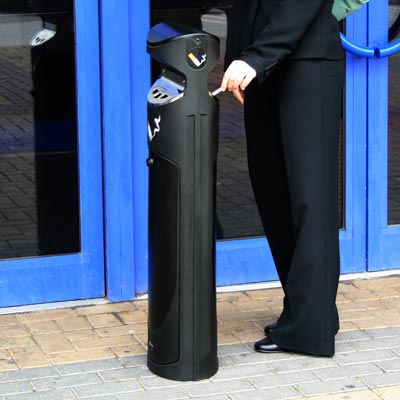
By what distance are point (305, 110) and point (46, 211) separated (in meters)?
1.43

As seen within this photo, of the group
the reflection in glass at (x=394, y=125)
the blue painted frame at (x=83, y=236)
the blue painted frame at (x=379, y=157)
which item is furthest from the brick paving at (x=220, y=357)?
the reflection in glass at (x=394, y=125)

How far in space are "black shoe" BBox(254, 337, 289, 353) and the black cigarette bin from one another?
310 mm

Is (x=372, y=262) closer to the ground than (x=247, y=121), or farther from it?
closer to the ground

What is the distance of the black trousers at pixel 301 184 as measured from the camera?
4480mm

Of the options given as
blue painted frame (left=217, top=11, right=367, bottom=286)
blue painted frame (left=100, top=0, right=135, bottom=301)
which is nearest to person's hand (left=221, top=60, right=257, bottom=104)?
blue painted frame (left=100, top=0, right=135, bottom=301)

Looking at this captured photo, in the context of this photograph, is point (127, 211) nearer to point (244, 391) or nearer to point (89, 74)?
point (89, 74)

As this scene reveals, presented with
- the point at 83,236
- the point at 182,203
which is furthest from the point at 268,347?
the point at 83,236

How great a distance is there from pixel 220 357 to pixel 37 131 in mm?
1355

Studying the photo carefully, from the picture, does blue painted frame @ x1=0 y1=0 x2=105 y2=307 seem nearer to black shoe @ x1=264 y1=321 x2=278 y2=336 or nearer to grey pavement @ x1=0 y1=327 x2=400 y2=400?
grey pavement @ x1=0 y1=327 x2=400 y2=400

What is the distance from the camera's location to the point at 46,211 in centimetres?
529

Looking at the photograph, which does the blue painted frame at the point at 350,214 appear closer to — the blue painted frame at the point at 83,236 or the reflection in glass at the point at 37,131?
the blue painted frame at the point at 83,236

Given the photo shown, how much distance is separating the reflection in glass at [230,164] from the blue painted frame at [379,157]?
0.52 feet

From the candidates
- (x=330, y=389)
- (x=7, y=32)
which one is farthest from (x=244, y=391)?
(x=7, y=32)

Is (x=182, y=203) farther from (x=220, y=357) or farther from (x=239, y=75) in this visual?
(x=220, y=357)
